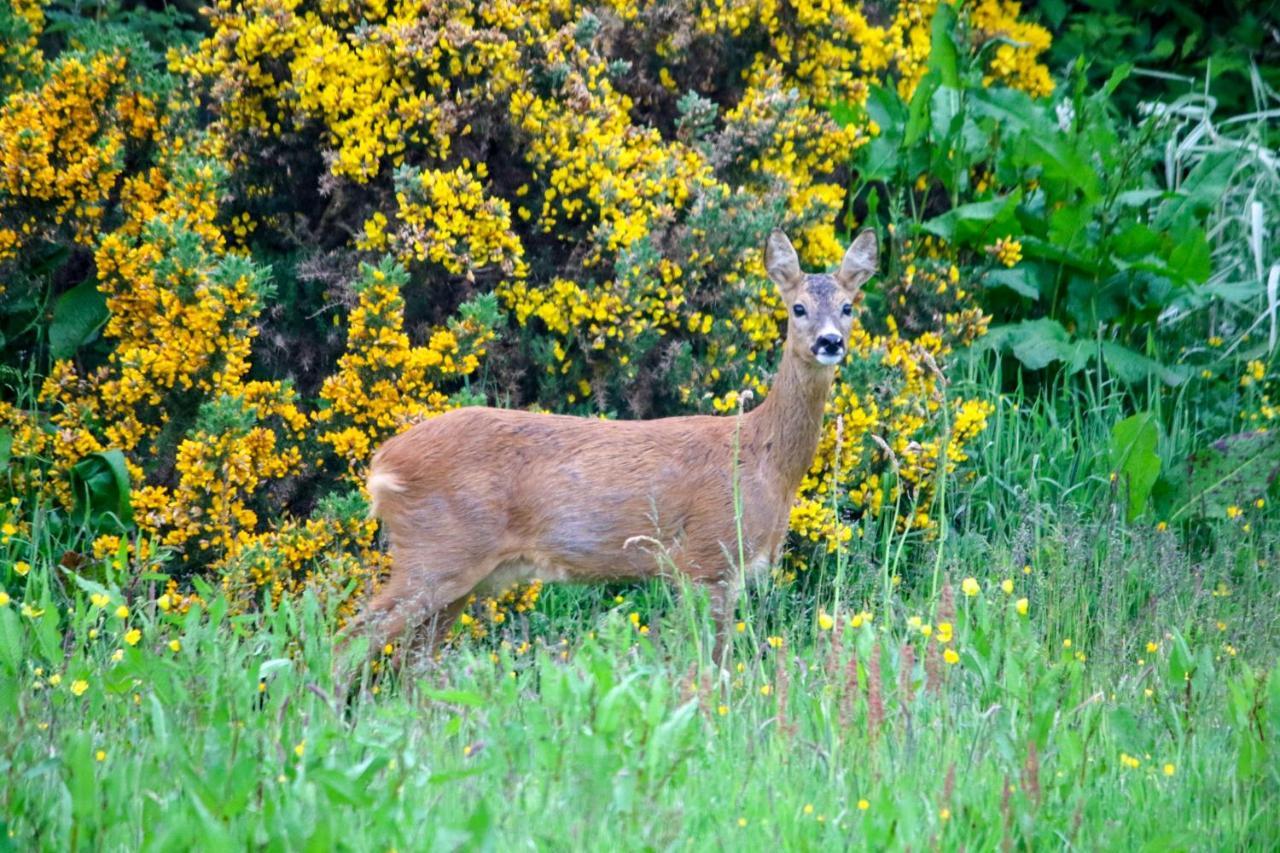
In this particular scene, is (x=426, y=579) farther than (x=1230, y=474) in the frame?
No

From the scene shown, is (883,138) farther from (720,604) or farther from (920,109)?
(720,604)

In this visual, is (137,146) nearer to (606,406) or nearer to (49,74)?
(49,74)

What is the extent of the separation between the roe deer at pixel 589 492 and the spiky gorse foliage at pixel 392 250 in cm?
31

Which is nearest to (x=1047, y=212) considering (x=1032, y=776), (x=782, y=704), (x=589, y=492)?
(x=589, y=492)

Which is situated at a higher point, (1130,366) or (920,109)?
(920,109)

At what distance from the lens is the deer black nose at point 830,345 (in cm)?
588

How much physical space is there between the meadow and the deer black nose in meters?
0.39

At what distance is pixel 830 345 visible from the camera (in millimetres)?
5887

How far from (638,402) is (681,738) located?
3.40 meters

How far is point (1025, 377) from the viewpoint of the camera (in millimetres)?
7980

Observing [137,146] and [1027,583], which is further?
[137,146]

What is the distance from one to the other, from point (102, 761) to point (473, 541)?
2.27 meters

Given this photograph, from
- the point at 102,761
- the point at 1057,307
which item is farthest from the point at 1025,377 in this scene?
the point at 102,761

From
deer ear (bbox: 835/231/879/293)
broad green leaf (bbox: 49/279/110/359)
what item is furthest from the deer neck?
broad green leaf (bbox: 49/279/110/359)
